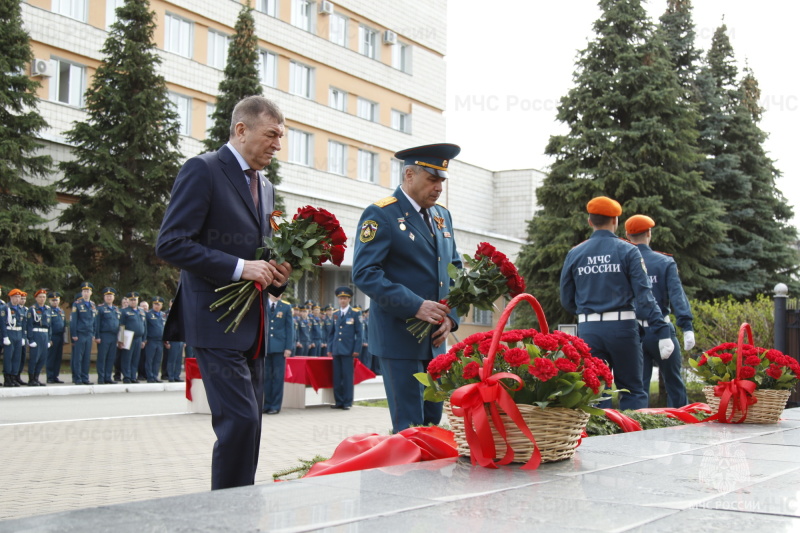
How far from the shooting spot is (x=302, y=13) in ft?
115

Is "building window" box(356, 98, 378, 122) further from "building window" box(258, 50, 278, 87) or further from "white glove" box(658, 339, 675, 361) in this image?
"white glove" box(658, 339, 675, 361)

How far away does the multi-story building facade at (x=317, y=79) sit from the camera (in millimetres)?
26922

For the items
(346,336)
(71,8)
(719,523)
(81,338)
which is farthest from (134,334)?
(719,523)

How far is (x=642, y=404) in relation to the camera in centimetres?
755

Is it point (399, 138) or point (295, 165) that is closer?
point (295, 165)

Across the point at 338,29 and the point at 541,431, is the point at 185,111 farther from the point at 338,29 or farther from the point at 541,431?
the point at 541,431

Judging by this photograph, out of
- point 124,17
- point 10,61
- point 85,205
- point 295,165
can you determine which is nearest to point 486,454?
point 10,61

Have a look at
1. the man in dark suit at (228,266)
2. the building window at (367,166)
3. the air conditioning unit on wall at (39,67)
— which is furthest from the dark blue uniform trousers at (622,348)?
the building window at (367,166)

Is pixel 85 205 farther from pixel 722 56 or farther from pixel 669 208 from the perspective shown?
pixel 722 56

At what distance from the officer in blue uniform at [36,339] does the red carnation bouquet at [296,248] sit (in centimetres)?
1547

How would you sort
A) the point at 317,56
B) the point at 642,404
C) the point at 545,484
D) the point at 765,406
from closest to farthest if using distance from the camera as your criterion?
the point at 545,484, the point at 765,406, the point at 642,404, the point at 317,56

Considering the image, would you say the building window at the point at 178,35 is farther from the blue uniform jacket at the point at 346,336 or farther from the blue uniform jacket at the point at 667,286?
the blue uniform jacket at the point at 667,286

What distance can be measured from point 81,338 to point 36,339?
116 cm

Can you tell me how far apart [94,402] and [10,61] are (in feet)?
33.2
